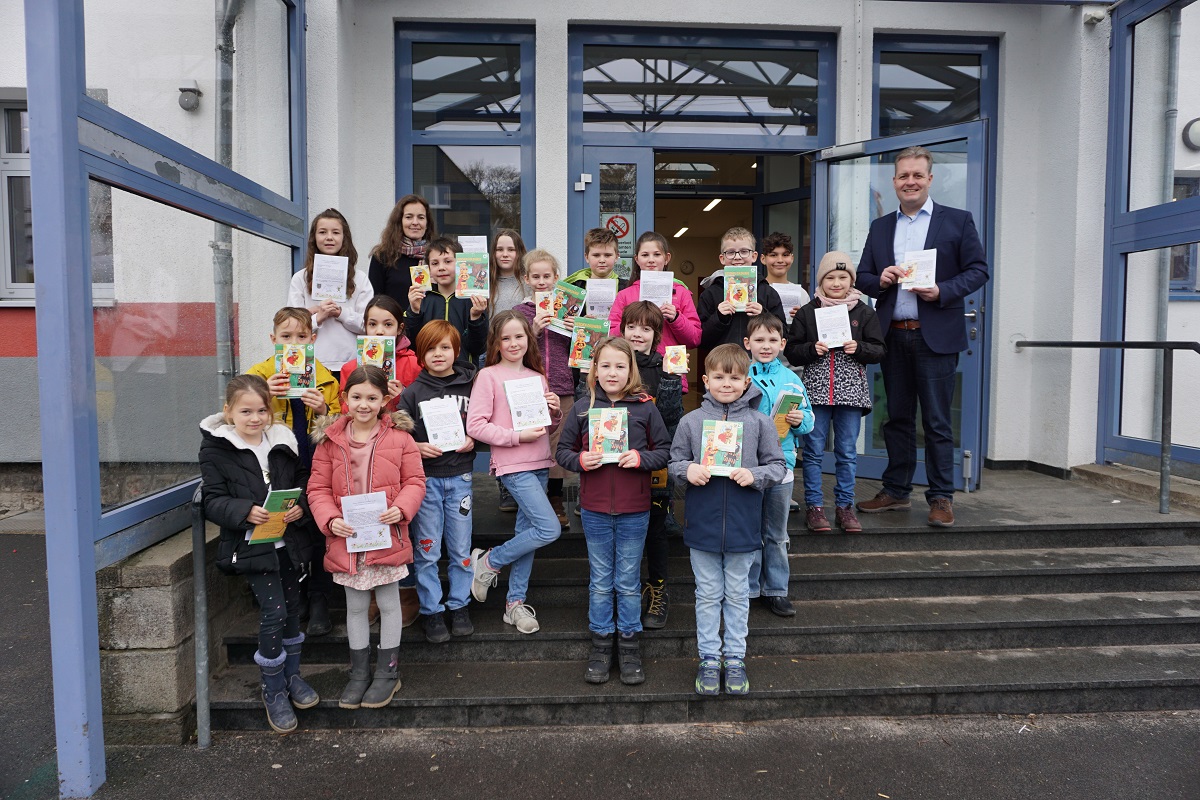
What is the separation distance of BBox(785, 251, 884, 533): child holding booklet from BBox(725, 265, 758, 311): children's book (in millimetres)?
489

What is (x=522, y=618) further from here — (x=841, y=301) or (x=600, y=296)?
(x=841, y=301)

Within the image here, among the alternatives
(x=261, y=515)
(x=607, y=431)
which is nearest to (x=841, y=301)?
(x=607, y=431)

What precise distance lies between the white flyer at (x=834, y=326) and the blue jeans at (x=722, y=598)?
150cm

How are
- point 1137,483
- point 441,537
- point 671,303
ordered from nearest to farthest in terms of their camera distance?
point 441,537 → point 671,303 → point 1137,483

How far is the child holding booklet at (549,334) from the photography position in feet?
13.3

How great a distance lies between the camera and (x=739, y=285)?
13.2ft

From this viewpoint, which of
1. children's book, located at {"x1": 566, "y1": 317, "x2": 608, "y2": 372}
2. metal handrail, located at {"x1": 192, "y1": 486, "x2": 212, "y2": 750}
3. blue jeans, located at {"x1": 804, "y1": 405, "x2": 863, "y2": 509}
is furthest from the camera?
blue jeans, located at {"x1": 804, "y1": 405, "x2": 863, "y2": 509}

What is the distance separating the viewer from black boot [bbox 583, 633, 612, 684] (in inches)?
131

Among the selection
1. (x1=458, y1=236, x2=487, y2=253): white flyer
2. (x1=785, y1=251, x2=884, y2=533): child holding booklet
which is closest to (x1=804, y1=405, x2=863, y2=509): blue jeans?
(x1=785, y1=251, x2=884, y2=533): child holding booklet

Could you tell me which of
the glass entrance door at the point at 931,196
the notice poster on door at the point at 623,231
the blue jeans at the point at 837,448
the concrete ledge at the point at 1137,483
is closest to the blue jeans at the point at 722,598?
the blue jeans at the point at 837,448

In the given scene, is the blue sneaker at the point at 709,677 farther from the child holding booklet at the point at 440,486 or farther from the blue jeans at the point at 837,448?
the blue jeans at the point at 837,448

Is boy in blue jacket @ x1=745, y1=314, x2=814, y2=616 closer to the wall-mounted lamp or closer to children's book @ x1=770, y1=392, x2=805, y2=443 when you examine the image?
children's book @ x1=770, y1=392, x2=805, y2=443

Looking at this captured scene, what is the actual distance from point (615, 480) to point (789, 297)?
6.28 ft

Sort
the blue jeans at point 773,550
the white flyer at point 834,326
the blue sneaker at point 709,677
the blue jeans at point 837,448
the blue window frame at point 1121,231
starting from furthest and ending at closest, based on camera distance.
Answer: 1. the blue window frame at point 1121,231
2. the blue jeans at point 837,448
3. the white flyer at point 834,326
4. the blue jeans at point 773,550
5. the blue sneaker at point 709,677
